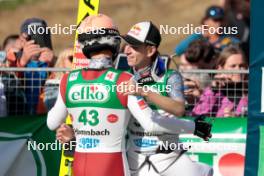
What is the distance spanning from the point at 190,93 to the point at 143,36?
1777mm

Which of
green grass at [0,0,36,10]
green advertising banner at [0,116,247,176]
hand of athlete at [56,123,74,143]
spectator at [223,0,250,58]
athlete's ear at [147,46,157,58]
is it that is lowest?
green advertising banner at [0,116,247,176]

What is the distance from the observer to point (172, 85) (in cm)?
760

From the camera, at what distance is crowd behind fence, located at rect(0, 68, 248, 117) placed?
9.23 metres

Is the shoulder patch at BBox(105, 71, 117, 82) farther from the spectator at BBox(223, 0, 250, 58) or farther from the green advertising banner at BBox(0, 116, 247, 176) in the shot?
the spectator at BBox(223, 0, 250, 58)

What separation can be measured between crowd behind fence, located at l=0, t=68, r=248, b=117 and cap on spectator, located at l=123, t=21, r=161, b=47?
58.6 inches

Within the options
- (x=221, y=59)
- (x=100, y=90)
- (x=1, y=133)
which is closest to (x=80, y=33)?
(x=100, y=90)

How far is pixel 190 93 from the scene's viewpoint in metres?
9.35

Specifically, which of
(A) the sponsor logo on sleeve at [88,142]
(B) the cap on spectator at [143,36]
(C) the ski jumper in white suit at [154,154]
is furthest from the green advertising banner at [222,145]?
(A) the sponsor logo on sleeve at [88,142]

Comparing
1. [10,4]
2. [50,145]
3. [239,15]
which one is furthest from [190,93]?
[10,4]

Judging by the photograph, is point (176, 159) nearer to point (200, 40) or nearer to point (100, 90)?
point (100, 90)

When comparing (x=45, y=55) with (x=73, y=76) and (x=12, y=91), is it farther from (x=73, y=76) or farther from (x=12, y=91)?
(x=73, y=76)

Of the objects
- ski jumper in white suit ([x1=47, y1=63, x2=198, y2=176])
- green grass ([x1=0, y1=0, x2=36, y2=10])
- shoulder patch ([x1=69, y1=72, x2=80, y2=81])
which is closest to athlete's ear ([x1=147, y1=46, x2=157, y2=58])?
ski jumper in white suit ([x1=47, y1=63, x2=198, y2=176])

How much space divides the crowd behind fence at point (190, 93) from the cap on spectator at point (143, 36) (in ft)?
4.89

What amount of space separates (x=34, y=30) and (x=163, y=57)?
2.23m
